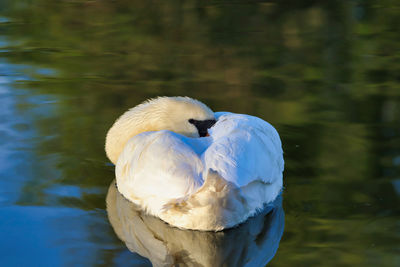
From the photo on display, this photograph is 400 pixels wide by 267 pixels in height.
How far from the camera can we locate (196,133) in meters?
5.47

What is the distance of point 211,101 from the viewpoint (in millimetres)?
8039

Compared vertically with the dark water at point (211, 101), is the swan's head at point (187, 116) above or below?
above

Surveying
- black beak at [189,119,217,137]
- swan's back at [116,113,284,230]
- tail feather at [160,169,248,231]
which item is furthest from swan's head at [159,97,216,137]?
tail feather at [160,169,248,231]

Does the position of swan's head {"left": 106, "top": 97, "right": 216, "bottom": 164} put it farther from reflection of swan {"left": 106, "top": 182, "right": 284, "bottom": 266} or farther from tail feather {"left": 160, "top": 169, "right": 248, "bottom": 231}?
tail feather {"left": 160, "top": 169, "right": 248, "bottom": 231}

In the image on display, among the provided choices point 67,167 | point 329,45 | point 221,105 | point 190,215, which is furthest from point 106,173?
point 329,45

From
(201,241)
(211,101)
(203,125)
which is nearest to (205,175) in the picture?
(201,241)

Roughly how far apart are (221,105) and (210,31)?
419 centimetres

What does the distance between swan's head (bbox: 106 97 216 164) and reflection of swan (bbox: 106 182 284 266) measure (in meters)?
0.85

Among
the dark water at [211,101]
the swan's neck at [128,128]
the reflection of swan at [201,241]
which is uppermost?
the swan's neck at [128,128]

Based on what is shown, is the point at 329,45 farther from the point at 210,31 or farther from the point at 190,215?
the point at 190,215

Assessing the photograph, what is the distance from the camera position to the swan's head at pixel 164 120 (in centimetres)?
546

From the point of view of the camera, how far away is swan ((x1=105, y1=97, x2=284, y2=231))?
4.36m

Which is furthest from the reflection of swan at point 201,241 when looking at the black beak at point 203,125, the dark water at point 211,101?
the black beak at point 203,125

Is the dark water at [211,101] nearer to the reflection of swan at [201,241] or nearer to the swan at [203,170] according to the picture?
the reflection of swan at [201,241]
